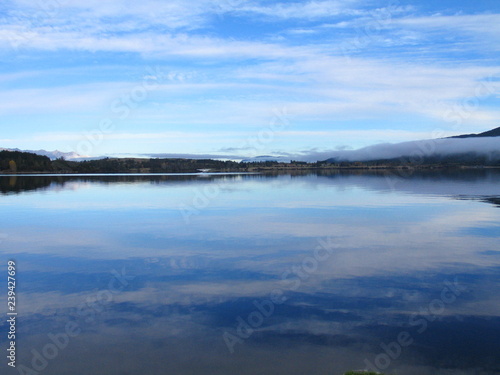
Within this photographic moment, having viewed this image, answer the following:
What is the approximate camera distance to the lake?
7.80m

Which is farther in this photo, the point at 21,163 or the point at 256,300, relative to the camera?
the point at 21,163

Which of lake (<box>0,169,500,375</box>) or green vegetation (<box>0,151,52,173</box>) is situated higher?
green vegetation (<box>0,151,52,173</box>)

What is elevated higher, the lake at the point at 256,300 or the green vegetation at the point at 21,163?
the green vegetation at the point at 21,163

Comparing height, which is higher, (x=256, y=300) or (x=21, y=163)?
(x=21, y=163)

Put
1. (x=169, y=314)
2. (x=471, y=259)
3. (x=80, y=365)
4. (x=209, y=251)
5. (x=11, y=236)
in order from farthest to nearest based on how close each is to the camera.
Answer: (x=11, y=236), (x=209, y=251), (x=471, y=259), (x=169, y=314), (x=80, y=365)

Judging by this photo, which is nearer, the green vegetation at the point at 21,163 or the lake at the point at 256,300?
the lake at the point at 256,300

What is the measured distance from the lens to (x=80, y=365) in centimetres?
768

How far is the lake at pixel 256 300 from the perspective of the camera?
780cm

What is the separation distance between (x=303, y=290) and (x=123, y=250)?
27.8 feet

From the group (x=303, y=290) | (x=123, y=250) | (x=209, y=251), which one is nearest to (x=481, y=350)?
(x=303, y=290)

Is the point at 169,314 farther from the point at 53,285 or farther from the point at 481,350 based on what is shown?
the point at 481,350

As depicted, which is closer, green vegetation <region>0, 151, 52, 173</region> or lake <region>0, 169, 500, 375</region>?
lake <region>0, 169, 500, 375</region>

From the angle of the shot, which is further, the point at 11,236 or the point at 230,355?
the point at 11,236

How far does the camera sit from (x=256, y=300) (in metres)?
10.7
